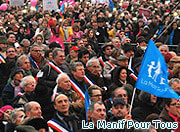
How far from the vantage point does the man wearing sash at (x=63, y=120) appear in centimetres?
702

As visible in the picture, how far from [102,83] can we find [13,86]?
5.82 ft

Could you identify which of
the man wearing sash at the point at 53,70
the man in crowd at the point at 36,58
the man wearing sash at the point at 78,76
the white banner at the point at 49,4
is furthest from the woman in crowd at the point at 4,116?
the white banner at the point at 49,4

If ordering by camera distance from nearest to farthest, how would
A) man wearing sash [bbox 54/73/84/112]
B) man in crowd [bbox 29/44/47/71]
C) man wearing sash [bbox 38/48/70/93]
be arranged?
man wearing sash [bbox 54/73/84/112], man wearing sash [bbox 38/48/70/93], man in crowd [bbox 29/44/47/71]

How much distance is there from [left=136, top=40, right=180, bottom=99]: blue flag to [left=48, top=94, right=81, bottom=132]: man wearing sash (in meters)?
1.10

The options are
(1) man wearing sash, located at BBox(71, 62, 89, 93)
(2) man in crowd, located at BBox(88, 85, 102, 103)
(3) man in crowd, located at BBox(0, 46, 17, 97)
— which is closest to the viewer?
(2) man in crowd, located at BBox(88, 85, 102, 103)

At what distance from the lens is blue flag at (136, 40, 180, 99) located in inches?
275

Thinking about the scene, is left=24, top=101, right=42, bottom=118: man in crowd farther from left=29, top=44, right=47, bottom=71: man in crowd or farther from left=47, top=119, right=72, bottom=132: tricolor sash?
left=29, top=44, right=47, bottom=71: man in crowd

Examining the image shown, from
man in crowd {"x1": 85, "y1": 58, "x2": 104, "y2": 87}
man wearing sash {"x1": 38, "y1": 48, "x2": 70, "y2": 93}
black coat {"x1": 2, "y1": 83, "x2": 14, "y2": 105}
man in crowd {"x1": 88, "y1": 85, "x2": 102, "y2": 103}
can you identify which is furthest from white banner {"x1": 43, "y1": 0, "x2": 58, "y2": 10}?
man in crowd {"x1": 88, "y1": 85, "x2": 102, "y2": 103}

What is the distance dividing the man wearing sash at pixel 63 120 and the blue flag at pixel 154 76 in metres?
1.10

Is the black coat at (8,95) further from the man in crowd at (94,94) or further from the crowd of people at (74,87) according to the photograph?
the man in crowd at (94,94)

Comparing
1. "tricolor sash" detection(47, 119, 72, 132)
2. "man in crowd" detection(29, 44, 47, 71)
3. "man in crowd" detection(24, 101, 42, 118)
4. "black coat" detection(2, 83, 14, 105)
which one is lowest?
"tricolor sash" detection(47, 119, 72, 132)

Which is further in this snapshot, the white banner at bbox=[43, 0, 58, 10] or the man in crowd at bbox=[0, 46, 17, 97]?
the white banner at bbox=[43, 0, 58, 10]

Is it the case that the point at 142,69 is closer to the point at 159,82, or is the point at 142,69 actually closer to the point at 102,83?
the point at 159,82

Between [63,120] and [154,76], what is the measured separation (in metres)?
1.51
